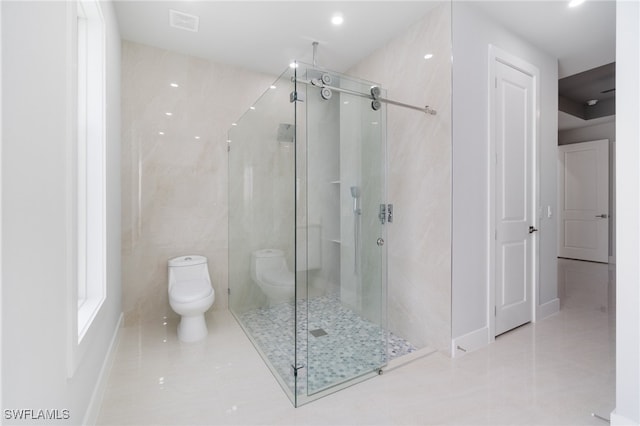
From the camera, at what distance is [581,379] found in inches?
75.0

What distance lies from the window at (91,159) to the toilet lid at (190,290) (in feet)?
2.15

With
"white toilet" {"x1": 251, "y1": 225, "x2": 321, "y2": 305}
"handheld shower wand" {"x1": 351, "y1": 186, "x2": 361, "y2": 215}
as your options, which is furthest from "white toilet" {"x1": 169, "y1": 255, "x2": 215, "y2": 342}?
"handheld shower wand" {"x1": 351, "y1": 186, "x2": 361, "y2": 215}

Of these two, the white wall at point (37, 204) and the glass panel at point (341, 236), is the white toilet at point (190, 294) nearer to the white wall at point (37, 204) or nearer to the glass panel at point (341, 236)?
the glass panel at point (341, 236)

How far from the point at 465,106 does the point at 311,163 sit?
1.31 m

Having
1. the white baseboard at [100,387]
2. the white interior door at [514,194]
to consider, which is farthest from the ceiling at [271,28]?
the white baseboard at [100,387]

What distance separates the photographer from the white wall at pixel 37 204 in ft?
2.72

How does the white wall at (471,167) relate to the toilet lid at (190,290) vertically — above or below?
above

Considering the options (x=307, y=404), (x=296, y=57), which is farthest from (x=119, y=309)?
(x=296, y=57)

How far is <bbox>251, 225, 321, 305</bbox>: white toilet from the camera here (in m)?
1.95

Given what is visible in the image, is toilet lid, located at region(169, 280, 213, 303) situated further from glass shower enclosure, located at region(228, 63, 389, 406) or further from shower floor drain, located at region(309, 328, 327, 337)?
shower floor drain, located at region(309, 328, 327, 337)

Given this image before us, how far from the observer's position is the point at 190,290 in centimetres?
260

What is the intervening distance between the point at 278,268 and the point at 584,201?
6224 millimetres

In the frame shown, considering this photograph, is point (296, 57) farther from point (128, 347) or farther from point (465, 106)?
point (128, 347)

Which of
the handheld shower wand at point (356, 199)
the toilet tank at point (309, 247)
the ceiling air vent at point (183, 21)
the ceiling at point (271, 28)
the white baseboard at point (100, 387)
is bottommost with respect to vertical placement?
the white baseboard at point (100, 387)
